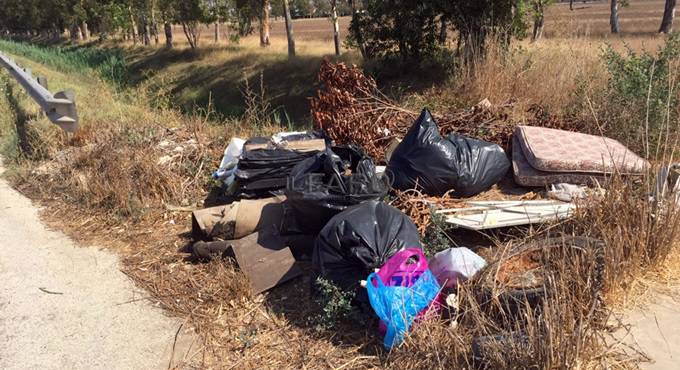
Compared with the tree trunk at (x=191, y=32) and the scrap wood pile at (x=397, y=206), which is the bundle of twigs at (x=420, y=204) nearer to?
the scrap wood pile at (x=397, y=206)

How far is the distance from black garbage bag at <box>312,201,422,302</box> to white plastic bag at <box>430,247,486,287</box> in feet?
0.69

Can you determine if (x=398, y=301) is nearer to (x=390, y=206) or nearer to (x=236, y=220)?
(x=390, y=206)

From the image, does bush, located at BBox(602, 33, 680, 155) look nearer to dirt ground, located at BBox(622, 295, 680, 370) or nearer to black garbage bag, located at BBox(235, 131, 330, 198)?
dirt ground, located at BBox(622, 295, 680, 370)

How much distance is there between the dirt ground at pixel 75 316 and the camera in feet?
9.36

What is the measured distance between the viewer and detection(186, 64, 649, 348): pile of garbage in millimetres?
2869

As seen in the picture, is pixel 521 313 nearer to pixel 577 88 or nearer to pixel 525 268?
pixel 525 268

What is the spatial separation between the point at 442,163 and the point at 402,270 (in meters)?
1.59

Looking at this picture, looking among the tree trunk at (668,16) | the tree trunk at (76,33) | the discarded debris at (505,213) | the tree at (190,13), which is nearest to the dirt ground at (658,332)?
the discarded debris at (505,213)

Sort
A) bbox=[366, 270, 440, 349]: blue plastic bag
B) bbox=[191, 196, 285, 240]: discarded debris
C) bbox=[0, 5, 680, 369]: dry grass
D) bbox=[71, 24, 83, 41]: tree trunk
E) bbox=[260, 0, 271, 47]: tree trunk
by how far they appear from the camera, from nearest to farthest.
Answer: bbox=[0, 5, 680, 369]: dry grass, bbox=[366, 270, 440, 349]: blue plastic bag, bbox=[191, 196, 285, 240]: discarded debris, bbox=[260, 0, 271, 47]: tree trunk, bbox=[71, 24, 83, 41]: tree trunk

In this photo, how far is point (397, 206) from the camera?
3998mm

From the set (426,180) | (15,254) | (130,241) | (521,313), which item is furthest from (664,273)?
(15,254)

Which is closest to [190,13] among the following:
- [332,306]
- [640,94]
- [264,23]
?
[264,23]

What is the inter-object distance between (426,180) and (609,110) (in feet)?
8.17

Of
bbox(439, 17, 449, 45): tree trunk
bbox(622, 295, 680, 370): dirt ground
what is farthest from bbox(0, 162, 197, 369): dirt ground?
bbox(439, 17, 449, 45): tree trunk
